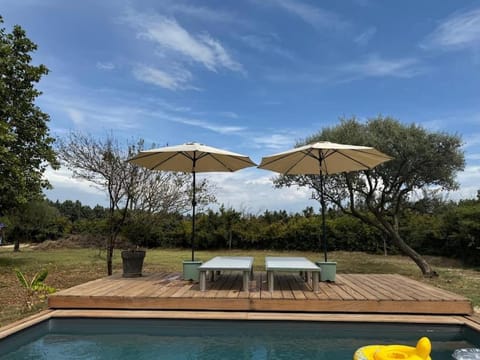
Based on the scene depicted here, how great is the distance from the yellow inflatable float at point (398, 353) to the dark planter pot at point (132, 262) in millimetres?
5130

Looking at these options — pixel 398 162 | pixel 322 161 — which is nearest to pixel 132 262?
pixel 322 161

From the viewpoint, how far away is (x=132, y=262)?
22.8 ft

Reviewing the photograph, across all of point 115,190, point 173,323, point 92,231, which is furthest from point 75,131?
point 92,231

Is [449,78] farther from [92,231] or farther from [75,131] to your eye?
[92,231]

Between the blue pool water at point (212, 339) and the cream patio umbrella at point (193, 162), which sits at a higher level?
the cream patio umbrella at point (193, 162)

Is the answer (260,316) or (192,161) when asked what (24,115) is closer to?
(192,161)

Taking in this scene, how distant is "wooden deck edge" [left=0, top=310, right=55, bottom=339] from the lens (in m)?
4.03

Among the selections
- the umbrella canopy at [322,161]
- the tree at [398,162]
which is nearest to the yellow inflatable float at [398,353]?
the umbrella canopy at [322,161]

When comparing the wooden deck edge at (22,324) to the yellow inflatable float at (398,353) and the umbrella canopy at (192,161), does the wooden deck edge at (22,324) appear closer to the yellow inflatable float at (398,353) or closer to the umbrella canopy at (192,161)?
the umbrella canopy at (192,161)

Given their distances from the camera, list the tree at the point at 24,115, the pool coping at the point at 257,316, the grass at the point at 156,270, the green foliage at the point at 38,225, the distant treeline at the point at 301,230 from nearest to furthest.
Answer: the pool coping at the point at 257,316
the grass at the point at 156,270
the tree at the point at 24,115
the distant treeline at the point at 301,230
the green foliage at the point at 38,225

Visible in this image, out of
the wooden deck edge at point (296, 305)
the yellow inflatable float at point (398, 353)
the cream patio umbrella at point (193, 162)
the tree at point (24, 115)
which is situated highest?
the tree at point (24, 115)

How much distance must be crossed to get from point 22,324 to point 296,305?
3.40m

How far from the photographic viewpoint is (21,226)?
20.4 m

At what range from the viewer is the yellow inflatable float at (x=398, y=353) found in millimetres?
2611
